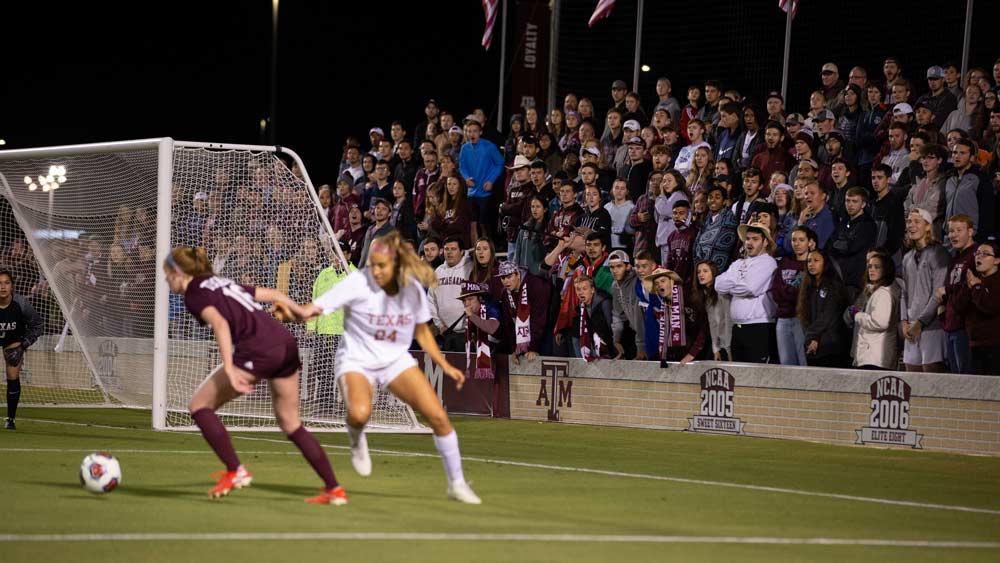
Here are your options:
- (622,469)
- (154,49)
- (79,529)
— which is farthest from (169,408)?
(154,49)

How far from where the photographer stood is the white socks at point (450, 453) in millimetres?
9359

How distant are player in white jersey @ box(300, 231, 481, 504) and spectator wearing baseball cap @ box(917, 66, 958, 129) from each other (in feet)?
32.2

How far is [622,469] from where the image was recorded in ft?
41.0

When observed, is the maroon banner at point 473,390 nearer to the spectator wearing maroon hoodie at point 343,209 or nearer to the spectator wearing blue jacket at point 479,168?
the spectator wearing blue jacket at point 479,168

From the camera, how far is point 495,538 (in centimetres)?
805

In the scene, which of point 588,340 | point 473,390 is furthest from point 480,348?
point 588,340

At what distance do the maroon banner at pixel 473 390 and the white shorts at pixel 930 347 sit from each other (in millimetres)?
5944

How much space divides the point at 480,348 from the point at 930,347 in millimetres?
6280

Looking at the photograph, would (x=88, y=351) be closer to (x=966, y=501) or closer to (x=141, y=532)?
(x=141, y=532)

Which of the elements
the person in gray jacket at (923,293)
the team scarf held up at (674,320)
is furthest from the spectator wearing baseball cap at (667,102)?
the person in gray jacket at (923,293)

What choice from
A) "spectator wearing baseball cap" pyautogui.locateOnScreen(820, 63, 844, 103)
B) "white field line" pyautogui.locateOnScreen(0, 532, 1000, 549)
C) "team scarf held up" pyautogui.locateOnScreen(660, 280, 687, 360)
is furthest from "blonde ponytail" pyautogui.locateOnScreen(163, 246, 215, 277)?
"spectator wearing baseball cap" pyautogui.locateOnScreen(820, 63, 844, 103)

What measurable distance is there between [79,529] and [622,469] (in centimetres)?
578

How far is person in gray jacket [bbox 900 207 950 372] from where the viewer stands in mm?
14602

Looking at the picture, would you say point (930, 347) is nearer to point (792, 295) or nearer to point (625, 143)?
point (792, 295)
